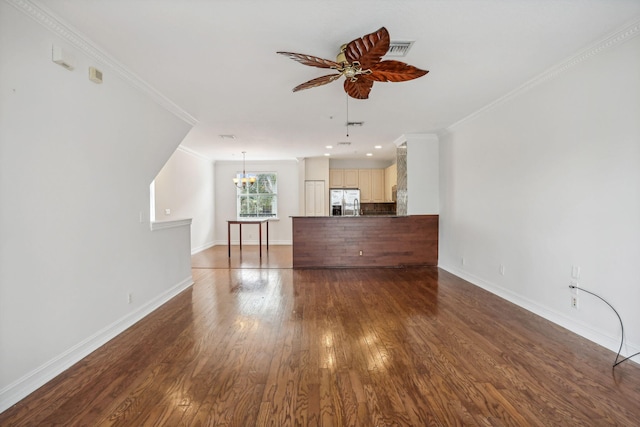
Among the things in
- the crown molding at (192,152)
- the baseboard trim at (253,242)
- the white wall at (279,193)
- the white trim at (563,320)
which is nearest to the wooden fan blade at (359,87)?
the white trim at (563,320)

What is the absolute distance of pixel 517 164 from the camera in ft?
11.3

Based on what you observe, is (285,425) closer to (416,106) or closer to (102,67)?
(102,67)

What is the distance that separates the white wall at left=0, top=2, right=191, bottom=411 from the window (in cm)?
543

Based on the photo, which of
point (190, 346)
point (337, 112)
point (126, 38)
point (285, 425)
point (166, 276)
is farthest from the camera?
point (337, 112)

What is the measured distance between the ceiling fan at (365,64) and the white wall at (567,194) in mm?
1587

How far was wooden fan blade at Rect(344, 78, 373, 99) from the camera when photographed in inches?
99.8

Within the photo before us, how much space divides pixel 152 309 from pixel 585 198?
4.43 metres

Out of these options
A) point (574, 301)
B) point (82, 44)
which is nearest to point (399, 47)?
point (82, 44)

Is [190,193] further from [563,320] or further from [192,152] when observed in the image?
[563,320]

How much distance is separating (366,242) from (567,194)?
3234 millimetres

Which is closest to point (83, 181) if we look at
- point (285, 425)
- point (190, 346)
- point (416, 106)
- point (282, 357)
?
point (190, 346)

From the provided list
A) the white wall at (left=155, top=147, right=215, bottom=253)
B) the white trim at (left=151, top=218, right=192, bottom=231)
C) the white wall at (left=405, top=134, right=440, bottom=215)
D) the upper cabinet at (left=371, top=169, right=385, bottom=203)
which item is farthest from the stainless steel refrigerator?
the white trim at (left=151, top=218, right=192, bottom=231)

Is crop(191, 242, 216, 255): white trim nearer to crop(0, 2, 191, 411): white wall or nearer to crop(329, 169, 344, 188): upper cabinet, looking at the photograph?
crop(329, 169, 344, 188): upper cabinet

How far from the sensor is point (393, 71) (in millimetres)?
2270
